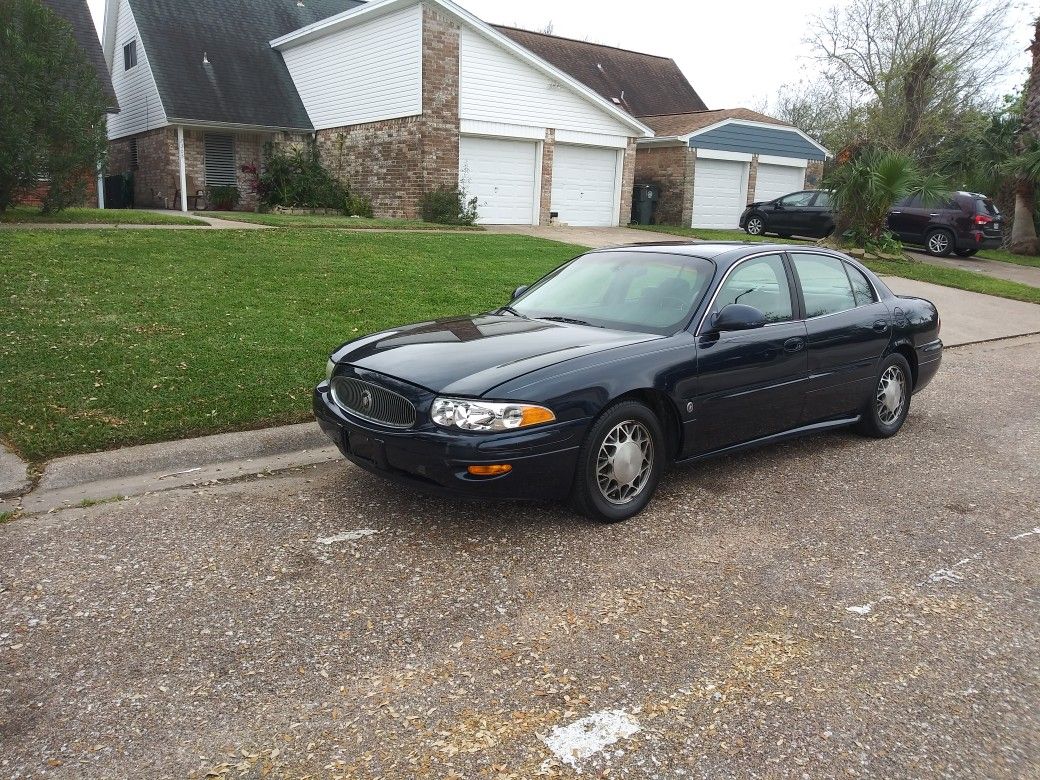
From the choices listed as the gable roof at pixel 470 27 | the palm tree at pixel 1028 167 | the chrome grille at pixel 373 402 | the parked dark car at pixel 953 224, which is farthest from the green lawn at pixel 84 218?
the palm tree at pixel 1028 167

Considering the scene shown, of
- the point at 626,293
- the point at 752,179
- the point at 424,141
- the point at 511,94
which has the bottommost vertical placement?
the point at 626,293

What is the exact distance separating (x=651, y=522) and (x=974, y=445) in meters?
3.19

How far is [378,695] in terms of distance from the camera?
9.86 ft

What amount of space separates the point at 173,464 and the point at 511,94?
16.9 m

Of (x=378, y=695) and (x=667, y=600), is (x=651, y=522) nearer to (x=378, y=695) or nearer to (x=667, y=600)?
(x=667, y=600)

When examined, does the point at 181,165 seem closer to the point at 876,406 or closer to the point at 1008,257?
the point at 876,406

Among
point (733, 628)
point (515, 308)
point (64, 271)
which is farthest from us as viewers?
point (64, 271)

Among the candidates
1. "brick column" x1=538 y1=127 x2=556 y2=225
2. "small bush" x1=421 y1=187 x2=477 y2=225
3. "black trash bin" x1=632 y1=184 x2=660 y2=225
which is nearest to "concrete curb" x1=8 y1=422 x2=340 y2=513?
"small bush" x1=421 y1=187 x2=477 y2=225

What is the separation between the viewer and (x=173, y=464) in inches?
209

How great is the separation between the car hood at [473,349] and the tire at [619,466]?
406 millimetres

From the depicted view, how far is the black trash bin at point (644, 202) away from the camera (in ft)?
81.2

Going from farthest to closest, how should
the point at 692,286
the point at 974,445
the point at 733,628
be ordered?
the point at 974,445, the point at 692,286, the point at 733,628

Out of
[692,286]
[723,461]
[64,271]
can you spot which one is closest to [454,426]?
[692,286]

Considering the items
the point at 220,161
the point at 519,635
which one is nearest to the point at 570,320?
the point at 519,635
